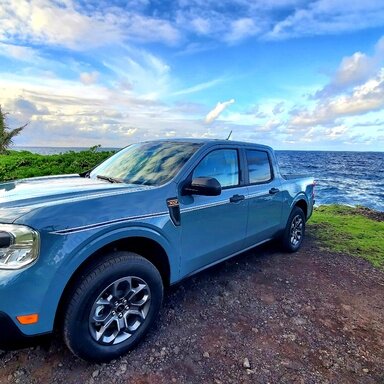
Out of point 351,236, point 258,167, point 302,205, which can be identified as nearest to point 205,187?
point 258,167

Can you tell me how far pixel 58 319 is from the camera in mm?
2381

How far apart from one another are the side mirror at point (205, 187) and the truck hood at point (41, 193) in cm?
46

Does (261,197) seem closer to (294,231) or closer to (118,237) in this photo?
(294,231)

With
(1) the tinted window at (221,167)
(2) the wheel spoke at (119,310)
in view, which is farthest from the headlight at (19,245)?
(1) the tinted window at (221,167)

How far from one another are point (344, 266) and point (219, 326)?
2.82m

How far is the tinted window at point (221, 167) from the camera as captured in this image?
3.49 m

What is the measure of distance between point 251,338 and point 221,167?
1.87 metres

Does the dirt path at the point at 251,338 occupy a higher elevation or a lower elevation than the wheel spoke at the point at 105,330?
lower

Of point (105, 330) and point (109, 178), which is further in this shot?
point (109, 178)

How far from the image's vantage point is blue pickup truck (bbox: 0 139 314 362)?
6.90ft

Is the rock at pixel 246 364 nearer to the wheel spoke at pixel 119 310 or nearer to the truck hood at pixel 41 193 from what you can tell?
the wheel spoke at pixel 119 310

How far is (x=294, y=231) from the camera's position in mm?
5469

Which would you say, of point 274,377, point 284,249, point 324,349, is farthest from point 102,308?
point 284,249

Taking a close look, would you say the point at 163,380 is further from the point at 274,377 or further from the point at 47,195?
the point at 47,195
